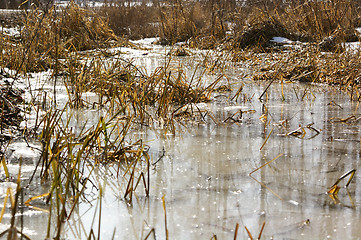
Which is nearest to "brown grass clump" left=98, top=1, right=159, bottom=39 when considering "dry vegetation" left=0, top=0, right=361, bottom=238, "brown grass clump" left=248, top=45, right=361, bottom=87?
"dry vegetation" left=0, top=0, right=361, bottom=238

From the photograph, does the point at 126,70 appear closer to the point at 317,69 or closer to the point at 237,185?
the point at 317,69

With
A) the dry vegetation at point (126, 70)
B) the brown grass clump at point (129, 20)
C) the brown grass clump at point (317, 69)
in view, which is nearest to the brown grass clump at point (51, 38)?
the dry vegetation at point (126, 70)

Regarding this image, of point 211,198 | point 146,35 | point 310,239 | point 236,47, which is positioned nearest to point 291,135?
point 211,198

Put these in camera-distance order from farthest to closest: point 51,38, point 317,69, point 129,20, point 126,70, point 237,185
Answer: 1. point 129,20
2. point 51,38
3. point 317,69
4. point 126,70
5. point 237,185

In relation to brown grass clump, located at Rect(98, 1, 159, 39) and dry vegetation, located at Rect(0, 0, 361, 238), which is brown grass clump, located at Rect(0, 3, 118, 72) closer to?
dry vegetation, located at Rect(0, 0, 361, 238)

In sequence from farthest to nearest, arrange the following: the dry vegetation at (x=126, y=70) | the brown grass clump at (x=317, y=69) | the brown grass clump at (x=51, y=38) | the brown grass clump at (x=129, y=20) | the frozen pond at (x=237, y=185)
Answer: the brown grass clump at (x=129, y=20) → the brown grass clump at (x=51, y=38) → the brown grass clump at (x=317, y=69) → the dry vegetation at (x=126, y=70) → the frozen pond at (x=237, y=185)

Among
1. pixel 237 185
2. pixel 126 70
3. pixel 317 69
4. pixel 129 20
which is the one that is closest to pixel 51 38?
pixel 126 70

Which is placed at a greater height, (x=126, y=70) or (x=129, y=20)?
(x=129, y=20)

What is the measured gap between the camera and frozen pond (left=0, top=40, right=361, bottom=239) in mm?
1343

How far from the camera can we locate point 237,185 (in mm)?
1669

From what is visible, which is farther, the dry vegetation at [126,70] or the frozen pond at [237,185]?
the dry vegetation at [126,70]

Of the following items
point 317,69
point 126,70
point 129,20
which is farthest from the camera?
point 129,20

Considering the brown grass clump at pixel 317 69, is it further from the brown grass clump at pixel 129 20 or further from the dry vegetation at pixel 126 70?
the brown grass clump at pixel 129 20

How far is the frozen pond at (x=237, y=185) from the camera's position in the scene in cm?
134
